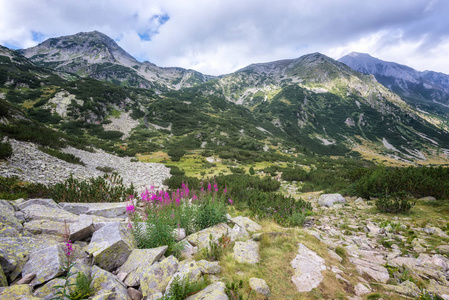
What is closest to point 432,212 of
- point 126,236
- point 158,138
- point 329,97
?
point 126,236

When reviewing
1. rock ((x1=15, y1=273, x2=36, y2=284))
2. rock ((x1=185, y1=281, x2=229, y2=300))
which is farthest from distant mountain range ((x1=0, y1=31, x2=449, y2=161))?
rock ((x1=185, y1=281, x2=229, y2=300))

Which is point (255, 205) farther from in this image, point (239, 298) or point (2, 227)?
point (2, 227)

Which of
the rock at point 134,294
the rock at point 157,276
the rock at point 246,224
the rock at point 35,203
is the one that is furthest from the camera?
the rock at point 246,224

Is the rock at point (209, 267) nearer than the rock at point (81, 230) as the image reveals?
Yes

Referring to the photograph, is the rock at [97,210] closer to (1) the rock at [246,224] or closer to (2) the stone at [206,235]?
(2) the stone at [206,235]

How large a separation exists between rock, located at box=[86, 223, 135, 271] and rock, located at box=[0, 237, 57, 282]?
90cm

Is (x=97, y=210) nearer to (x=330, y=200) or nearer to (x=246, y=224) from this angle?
(x=246, y=224)

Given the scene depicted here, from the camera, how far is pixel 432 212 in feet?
24.6

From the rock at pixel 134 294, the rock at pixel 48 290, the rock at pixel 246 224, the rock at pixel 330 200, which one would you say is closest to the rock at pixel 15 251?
the rock at pixel 48 290

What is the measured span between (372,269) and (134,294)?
208 inches

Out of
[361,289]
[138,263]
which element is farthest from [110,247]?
[361,289]

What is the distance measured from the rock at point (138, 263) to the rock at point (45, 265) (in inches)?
42.3

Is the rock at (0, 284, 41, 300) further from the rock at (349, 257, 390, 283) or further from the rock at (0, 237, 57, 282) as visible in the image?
the rock at (349, 257, 390, 283)

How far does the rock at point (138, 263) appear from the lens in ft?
11.2
